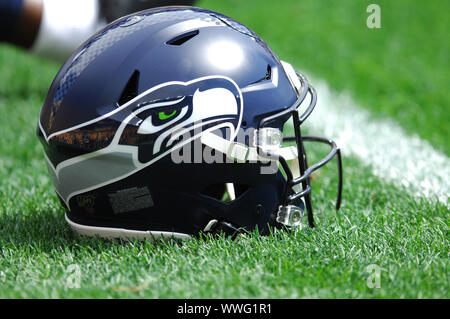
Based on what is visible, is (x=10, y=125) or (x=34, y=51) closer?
(x=10, y=125)

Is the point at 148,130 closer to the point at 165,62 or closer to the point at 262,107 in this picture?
the point at 165,62

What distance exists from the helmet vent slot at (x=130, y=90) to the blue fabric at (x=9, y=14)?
2.71 meters

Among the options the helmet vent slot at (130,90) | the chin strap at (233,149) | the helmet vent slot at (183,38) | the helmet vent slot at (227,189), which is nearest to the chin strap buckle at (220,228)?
the helmet vent slot at (227,189)

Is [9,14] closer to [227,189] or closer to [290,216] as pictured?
[227,189]

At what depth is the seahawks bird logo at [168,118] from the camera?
202 centimetres

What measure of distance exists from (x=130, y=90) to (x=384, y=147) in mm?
2108

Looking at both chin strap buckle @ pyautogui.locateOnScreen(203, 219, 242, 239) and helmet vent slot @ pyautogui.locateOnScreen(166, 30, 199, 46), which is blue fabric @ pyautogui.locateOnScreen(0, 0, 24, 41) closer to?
helmet vent slot @ pyautogui.locateOnScreen(166, 30, 199, 46)

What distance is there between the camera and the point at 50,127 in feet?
7.00

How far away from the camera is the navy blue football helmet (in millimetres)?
2023

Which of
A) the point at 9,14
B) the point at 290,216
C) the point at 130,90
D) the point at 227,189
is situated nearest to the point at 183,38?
the point at 130,90

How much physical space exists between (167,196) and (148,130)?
0.26 meters

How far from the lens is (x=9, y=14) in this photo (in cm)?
434
